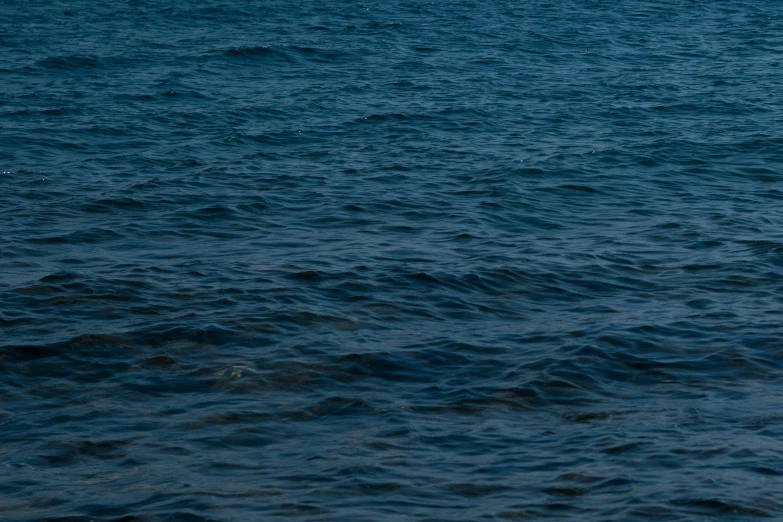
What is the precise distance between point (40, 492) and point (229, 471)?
168 cm

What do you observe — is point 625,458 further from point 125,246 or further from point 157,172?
point 157,172

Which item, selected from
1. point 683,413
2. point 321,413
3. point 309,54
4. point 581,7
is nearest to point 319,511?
point 321,413

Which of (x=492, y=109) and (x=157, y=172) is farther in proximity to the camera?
(x=492, y=109)

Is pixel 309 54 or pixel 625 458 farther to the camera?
pixel 309 54

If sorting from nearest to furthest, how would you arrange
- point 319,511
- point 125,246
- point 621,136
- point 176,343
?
point 319,511, point 176,343, point 125,246, point 621,136

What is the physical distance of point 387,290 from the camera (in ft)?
51.6

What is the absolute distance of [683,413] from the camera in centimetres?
1197

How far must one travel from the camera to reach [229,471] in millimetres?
10617

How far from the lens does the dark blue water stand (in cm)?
1057

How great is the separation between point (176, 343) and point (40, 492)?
3681mm

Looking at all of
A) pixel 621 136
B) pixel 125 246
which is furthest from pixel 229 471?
pixel 621 136

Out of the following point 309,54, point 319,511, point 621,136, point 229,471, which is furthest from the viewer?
point 309,54

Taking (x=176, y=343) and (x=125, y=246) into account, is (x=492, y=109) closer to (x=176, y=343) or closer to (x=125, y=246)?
(x=125, y=246)

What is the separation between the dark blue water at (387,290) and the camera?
10.6 metres
